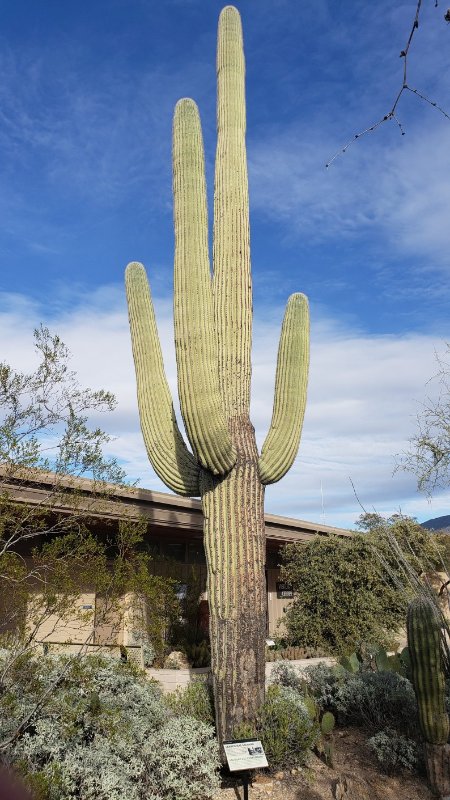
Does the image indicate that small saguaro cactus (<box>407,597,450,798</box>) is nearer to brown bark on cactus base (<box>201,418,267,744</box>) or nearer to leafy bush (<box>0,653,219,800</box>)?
brown bark on cactus base (<box>201,418,267,744</box>)

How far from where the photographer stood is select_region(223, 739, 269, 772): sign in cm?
539

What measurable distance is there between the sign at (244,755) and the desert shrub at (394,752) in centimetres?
183

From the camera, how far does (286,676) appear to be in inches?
357

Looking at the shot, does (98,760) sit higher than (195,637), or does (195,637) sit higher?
(195,637)

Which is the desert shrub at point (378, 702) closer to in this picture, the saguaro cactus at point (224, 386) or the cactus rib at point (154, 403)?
the saguaro cactus at point (224, 386)

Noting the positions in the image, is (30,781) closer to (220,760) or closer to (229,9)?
(220,760)

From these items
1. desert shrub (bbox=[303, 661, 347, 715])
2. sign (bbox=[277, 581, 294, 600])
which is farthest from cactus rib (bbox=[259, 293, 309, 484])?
sign (bbox=[277, 581, 294, 600])

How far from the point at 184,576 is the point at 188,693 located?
17.7ft

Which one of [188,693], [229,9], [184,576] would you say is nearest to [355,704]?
[188,693]

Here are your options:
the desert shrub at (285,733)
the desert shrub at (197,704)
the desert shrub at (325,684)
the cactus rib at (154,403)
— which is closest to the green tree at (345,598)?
the desert shrub at (325,684)

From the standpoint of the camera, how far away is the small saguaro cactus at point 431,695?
6188 mm

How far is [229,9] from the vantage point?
29.5 ft

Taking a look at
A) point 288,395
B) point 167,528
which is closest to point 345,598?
point 167,528

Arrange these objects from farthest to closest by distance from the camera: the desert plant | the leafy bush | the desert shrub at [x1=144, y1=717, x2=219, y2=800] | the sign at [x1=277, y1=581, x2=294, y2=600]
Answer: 1. the sign at [x1=277, y1=581, x2=294, y2=600]
2. the desert plant
3. the desert shrub at [x1=144, y1=717, x2=219, y2=800]
4. the leafy bush
